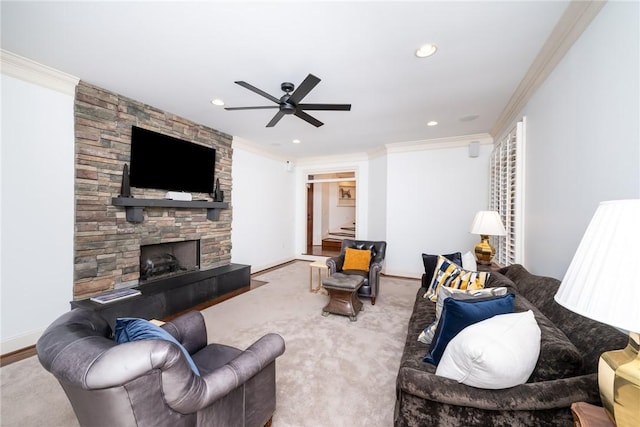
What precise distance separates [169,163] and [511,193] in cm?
441

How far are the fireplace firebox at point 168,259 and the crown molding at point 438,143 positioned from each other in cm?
405

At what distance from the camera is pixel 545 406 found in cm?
99

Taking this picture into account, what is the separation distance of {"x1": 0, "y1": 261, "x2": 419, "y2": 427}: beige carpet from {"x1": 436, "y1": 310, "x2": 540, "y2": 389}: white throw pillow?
820mm

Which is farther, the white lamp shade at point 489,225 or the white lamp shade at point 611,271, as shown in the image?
the white lamp shade at point 489,225

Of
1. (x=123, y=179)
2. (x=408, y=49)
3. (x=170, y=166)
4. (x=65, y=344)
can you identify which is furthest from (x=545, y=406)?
(x=170, y=166)

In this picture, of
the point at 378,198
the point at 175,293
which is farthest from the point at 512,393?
the point at 378,198

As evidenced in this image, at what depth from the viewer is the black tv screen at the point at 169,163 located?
314cm

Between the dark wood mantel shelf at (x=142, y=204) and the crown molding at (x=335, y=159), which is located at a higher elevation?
the crown molding at (x=335, y=159)

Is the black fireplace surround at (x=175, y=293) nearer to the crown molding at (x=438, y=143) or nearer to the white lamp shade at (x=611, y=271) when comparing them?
the white lamp shade at (x=611, y=271)

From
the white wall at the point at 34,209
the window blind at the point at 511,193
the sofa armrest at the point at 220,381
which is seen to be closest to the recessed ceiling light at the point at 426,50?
the window blind at the point at 511,193

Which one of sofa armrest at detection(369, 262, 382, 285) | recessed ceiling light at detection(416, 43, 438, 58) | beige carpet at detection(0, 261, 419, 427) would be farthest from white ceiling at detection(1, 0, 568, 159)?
beige carpet at detection(0, 261, 419, 427)

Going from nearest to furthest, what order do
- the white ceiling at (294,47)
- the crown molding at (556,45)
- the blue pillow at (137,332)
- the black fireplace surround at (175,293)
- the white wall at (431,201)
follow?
the blue pillow at (137,332) < the crown molding at (556,45) < the white ceiling at (294,47) < the black fireplace surround at (175,293) < the white wall at (431,201)

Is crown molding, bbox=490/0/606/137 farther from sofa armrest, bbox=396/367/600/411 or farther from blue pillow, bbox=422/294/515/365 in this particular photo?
sofa armrest, bbox=396/367/600/411

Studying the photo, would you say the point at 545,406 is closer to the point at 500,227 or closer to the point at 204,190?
the point at 500,227
